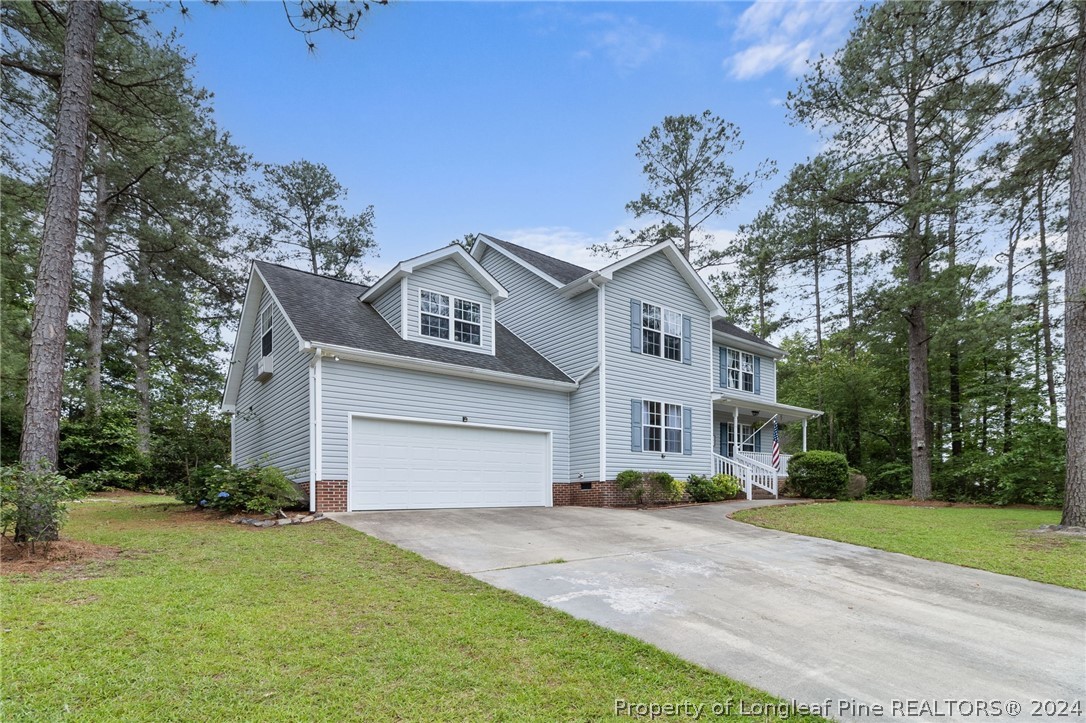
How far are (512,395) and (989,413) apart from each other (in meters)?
17.7

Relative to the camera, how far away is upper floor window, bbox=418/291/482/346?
1388cm

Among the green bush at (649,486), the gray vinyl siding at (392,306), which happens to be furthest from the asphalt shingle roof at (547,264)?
the green bush at (649,486)

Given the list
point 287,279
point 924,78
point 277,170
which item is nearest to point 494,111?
point 287,279

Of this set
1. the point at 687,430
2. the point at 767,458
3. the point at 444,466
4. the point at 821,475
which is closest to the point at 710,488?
the point at 687,430

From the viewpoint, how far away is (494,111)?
1575 cm

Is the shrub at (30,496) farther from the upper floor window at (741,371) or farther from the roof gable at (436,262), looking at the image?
the upper floor window at (741,371)

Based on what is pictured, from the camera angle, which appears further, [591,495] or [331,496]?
[591,495]

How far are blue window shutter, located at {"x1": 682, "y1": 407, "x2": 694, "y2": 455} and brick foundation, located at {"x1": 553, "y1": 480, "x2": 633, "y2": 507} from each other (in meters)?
3.18

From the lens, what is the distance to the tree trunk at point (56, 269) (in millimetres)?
7117

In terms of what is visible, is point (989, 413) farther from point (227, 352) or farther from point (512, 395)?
point (227, 352)

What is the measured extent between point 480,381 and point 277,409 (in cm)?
470

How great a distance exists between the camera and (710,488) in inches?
635

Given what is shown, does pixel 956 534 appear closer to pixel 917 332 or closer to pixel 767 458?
pixel 917 332

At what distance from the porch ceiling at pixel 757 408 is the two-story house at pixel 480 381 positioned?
29cm
